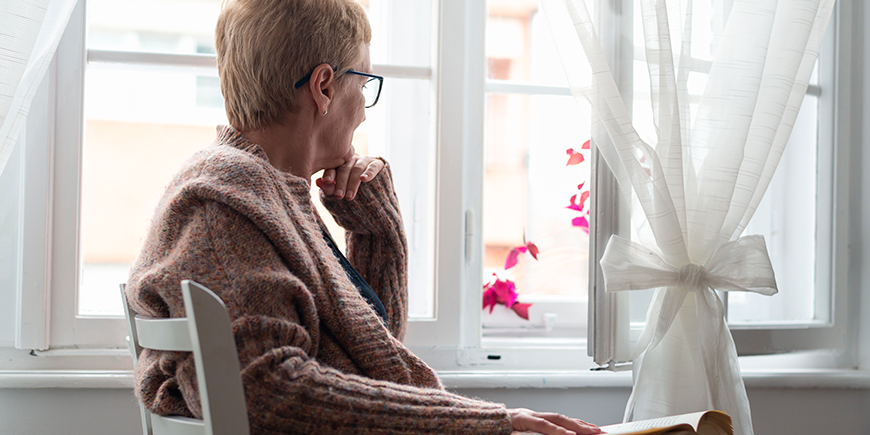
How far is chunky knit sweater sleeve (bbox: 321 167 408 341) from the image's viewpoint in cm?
109

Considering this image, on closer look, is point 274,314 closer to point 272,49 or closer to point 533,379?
point 272,49

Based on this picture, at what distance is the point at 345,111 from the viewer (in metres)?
0.95

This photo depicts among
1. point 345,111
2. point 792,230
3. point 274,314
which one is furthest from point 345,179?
point 792,230

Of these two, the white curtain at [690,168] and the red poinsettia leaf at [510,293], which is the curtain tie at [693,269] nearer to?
the white curtain at [690,168]

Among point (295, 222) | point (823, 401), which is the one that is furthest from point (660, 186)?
point (823, 401)

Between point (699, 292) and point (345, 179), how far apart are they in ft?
2.33

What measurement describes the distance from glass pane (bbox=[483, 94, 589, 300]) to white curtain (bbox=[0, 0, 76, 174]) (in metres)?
0.92

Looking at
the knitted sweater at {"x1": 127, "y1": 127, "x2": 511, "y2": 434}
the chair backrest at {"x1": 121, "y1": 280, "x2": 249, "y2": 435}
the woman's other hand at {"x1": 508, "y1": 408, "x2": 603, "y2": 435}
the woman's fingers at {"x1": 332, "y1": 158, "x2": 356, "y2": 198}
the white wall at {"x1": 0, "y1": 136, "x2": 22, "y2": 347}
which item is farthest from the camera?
the white wall at {"x1": 0, "y1": 136, "x2": 22, "y2": 347}

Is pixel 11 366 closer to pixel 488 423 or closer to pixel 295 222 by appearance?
pixel 295 222

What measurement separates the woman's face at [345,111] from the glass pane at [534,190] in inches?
20.3

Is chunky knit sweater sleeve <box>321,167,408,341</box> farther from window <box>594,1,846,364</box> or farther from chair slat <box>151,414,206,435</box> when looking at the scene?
window <box>594,1,846,364</box>

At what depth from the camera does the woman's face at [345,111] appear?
927 millimetres

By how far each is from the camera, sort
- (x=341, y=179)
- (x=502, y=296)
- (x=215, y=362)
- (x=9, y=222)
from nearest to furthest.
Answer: (x=215, y=362) → (x=341, y=179) → (x=9, y=222) → (x=502, y=296)

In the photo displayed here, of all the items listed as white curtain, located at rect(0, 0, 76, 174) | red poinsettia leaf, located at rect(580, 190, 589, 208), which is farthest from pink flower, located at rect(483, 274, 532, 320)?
white curtain, located at rect(0, 0, 76, 174)
